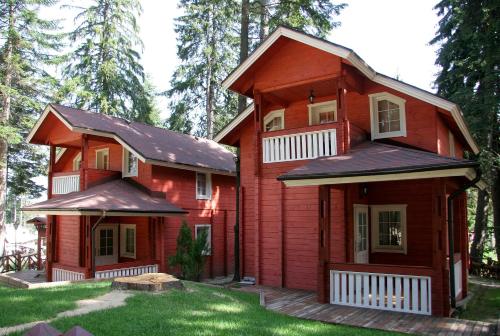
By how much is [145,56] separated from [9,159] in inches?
417

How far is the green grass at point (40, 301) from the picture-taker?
7219mm

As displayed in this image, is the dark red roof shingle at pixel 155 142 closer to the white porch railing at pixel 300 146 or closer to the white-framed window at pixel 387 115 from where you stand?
the white porch railing at pixel 300 146

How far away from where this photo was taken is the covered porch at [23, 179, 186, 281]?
1356 centimetres

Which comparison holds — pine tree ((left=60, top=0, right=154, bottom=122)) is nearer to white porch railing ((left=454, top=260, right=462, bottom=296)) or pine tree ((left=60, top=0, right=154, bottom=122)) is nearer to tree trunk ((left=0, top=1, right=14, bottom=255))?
tree trunk ((left=0, top=1, right=14, bottom=255))

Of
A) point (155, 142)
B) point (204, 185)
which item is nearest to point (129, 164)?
point (155, 142)

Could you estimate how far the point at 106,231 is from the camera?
16922mm

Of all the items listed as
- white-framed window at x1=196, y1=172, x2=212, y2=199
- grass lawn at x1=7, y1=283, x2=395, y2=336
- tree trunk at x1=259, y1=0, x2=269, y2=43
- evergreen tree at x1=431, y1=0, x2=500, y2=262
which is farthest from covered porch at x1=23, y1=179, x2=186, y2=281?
evergreen tree at x1=431, y1=0, x2=500, y2=262

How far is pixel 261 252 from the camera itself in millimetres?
12242

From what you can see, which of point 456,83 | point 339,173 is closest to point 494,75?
point 456,83

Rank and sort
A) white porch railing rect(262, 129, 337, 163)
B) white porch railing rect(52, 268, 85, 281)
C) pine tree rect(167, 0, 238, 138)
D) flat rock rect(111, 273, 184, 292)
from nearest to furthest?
flat rock rect(111, 273, 184, 292)
white porch railing rect(262, 129, 337, 163)
white porch railing rect(52, 268, 85, 281)
pine tree rect(167, 0, 238, 138)

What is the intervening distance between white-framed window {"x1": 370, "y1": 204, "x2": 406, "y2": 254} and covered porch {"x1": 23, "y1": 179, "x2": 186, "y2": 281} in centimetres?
682

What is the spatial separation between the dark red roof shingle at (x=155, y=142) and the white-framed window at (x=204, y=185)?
0.62m

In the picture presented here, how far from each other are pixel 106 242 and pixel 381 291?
11.4 metres

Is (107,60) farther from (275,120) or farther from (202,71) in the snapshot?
(275,120)
